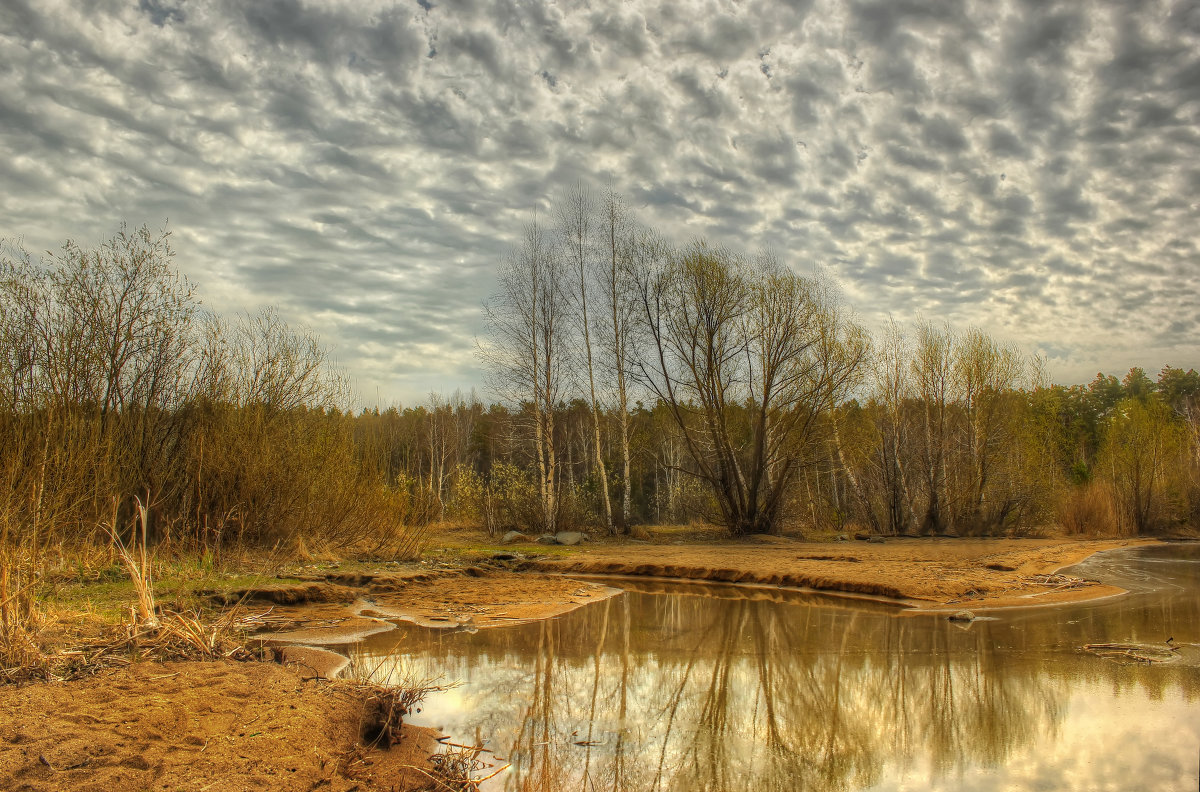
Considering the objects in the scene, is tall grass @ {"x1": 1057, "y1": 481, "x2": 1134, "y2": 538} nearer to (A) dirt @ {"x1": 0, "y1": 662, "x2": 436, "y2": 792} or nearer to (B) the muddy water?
(B) the muddy water

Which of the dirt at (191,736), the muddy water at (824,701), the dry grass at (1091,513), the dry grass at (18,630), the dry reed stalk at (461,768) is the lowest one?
the dry grass at (1091,513)

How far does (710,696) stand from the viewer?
237 inches

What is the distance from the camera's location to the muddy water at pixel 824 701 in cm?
435

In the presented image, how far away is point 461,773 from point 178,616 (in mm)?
2874

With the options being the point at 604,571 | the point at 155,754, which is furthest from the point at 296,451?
the point at 155,754

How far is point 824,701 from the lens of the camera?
19.1ft

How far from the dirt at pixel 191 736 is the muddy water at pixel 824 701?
892 millimetres

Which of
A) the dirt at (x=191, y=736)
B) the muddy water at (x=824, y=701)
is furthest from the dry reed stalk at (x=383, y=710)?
the muddy water at (x=824, y=701)

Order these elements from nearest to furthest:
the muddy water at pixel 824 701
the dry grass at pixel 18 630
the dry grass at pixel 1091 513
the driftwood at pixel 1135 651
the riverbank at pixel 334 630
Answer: the riverbank at pixel 334 630 < the muddy water at pixel 824 701 < the dry grass at pixel 18 630 < the driftwood at pixel 1135 651 < the dry grass at pixel 1091 513

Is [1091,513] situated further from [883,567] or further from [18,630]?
[18,630]

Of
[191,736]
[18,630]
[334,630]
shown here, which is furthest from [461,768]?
[334,630]

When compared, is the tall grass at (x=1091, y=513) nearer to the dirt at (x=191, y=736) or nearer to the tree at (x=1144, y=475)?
the tree at (x=1144, y=475)

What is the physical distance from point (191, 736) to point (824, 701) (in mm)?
4651

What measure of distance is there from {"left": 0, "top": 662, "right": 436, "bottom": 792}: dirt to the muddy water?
0.89 m
